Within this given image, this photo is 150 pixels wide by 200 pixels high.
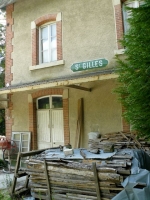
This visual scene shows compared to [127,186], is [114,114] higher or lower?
higher

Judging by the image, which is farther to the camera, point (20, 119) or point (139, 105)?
point (20, 119)

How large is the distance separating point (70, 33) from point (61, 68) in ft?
4.66

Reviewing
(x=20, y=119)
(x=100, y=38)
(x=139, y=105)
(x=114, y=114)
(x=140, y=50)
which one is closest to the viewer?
(x=140, y=50)

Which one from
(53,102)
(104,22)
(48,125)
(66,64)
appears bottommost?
(48,125)

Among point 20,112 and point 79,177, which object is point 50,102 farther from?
point 79,177

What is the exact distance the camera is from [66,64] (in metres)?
8.51

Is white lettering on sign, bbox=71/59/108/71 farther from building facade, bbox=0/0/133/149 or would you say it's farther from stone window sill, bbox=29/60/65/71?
stone window sill, bbox=29/60/65/71

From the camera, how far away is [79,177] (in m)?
4.68

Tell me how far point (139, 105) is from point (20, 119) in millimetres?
6542

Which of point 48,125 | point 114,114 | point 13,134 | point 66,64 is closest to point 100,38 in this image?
point 66,64

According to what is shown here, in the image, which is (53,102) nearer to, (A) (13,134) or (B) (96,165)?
(A) (13,134)

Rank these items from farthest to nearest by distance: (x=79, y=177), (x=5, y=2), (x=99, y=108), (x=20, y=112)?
(x=5, y=2), (x=20, y=112), (x=99, y=108), (x=79, y=177)

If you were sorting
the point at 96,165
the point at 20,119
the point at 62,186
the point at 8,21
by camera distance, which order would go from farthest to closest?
the point at 8,21 → the point at 20,119 → the point at 62,186 → the point at 96,165

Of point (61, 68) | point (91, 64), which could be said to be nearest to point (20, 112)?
point (61, 68)
